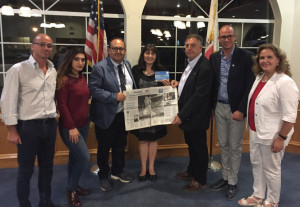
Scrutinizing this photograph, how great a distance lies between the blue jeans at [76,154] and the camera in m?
2.37

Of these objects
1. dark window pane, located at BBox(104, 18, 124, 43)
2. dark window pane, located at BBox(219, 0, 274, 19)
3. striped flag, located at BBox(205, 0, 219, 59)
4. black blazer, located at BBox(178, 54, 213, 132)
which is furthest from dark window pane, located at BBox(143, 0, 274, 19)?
black blazer, located at BBox(178, 54, 213, 132)

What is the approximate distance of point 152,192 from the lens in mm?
2889

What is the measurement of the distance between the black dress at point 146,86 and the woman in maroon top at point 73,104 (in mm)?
730

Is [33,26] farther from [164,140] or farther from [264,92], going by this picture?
[264,92]

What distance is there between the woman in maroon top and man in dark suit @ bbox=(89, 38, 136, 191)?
0.21m

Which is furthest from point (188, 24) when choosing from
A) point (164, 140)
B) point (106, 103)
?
point (106, 103)

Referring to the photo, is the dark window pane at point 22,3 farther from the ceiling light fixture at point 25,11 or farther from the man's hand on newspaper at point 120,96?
the man's hand on newspaper at point 120,96

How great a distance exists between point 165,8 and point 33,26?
2.21 metres

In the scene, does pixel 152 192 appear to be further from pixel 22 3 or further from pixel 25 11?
pixel 22 3

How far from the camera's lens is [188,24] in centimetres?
445

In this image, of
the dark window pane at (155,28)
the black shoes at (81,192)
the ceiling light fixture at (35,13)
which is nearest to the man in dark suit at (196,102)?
the black shoes at (81,192)

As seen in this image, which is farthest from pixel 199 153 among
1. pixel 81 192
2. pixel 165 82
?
pixel 81 192

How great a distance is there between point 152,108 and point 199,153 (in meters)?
0.75

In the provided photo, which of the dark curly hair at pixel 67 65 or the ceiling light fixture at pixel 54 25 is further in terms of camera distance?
the ceiling light fixture at pixel 54 25
